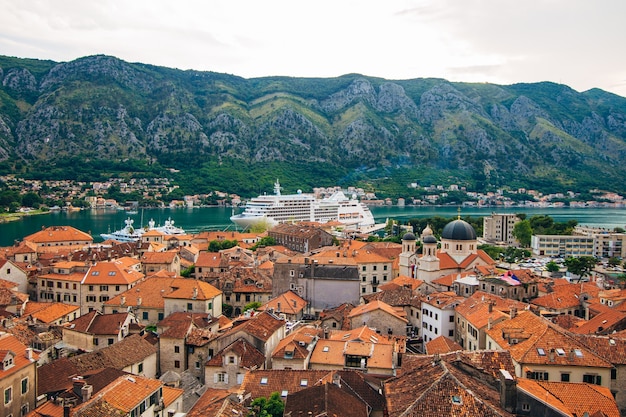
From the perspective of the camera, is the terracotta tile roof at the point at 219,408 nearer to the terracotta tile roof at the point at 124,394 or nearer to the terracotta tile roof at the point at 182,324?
the terracotta tile roof at the point at 124,394

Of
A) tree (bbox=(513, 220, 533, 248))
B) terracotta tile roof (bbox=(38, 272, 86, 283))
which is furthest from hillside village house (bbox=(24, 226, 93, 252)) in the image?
tree (bbox=(513, 220, 533, 248))

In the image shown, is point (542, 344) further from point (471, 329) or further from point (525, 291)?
point (525, 291)

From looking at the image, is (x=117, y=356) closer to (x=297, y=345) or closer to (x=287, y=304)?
(x=297, y=345)

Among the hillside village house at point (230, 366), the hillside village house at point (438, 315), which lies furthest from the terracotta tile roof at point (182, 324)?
the hillside village house at point (438, 315)

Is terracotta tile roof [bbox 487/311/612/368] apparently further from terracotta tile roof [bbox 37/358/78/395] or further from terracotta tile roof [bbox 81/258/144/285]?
terracotta tile roof [bbox 81/258/144/285]

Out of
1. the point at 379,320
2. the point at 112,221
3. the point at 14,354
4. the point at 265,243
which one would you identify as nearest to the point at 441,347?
the point at 379,320

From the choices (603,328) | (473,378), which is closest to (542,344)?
(473,378)
